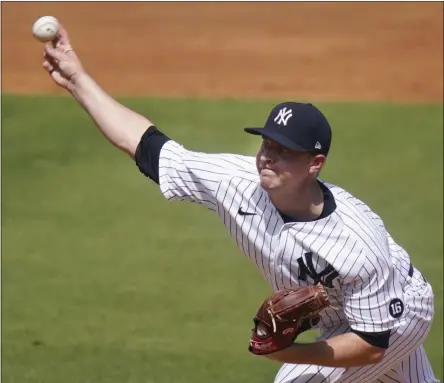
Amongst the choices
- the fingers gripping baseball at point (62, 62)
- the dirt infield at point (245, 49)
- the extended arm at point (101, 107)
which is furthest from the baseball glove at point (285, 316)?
the dirt infield at point (245, 49)

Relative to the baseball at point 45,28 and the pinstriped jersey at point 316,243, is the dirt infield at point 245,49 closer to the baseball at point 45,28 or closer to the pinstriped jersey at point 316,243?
the baseball at point 45,28

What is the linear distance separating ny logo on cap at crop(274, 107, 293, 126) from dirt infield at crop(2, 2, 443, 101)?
29.1ft

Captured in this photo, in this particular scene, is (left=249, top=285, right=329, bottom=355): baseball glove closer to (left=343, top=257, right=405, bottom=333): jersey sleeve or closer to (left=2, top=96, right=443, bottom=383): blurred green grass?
(left=343, top=257, right=405, bottom=333): jersey sleeve

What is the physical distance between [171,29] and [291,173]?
36.6 ft

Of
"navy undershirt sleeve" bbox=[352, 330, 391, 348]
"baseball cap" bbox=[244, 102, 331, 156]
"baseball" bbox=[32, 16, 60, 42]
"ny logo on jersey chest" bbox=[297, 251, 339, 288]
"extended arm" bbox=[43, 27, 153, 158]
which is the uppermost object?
"baseball" bbox=[32, 16, 60, 42]

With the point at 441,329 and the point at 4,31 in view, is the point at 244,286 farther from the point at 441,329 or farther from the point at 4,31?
the point at 4,31

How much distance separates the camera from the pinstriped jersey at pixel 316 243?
4.18 metres

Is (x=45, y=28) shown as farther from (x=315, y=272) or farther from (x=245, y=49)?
(x=245, y=49)

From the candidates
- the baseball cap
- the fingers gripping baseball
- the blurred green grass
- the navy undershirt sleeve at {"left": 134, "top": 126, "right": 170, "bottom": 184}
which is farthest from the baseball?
the blurred green grass

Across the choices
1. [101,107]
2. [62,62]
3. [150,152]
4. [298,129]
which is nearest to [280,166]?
[298,129]

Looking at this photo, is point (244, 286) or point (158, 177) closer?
point (158, 177)

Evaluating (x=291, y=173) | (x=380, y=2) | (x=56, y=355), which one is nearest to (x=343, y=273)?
(x=291, y=173)

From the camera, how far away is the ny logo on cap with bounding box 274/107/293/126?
163 inches

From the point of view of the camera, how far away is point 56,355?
650 centimetres
